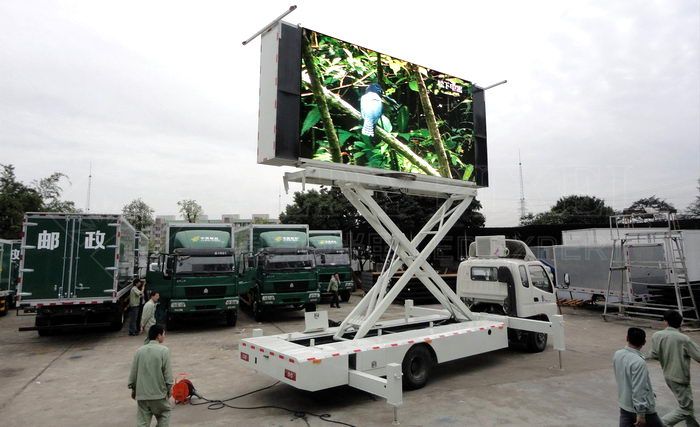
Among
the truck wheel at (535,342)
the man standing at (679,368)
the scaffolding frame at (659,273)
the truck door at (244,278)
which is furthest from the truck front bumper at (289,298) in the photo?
the man standing at (679,368)

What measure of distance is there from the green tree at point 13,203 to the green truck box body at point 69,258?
75.9 feet

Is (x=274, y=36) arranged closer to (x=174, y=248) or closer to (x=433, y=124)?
(x=433, y=124)

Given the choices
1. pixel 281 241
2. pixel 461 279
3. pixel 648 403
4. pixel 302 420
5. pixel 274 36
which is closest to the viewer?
pixel 648 403

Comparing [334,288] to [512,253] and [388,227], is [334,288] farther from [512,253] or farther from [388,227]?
[388,227]

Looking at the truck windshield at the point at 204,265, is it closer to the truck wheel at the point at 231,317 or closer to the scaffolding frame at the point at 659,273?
the truck wheel at the point at 231,317

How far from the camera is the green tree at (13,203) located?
98.9 feet

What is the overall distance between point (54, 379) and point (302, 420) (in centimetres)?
540

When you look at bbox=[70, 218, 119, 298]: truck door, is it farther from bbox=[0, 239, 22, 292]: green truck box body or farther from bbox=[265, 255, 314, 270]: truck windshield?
bbox=[0, 239, 22, 292]: green truck box body

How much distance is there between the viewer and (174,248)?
1360cm

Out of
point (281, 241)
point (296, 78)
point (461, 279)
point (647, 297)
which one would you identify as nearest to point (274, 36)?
point (296, 78)

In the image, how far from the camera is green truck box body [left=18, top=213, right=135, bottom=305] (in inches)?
427

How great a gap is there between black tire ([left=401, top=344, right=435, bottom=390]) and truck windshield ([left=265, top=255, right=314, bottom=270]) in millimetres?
8519

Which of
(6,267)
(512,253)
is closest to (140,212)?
(6,267)

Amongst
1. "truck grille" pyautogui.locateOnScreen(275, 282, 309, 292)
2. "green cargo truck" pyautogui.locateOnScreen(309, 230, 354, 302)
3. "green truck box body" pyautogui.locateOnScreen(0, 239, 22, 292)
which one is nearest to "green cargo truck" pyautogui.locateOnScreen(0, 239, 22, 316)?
"green truck box body" pyautogui.locateOnScreen(0, 239, 22, 292)
